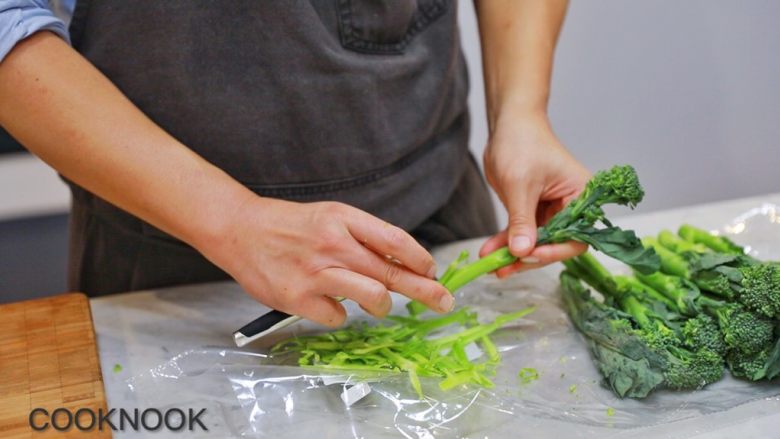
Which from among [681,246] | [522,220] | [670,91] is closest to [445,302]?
[522,220]

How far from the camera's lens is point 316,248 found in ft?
3.89

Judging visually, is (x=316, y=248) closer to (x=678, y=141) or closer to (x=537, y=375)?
(x=537, y=375)

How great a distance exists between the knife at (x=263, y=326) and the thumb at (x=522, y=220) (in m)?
0.31

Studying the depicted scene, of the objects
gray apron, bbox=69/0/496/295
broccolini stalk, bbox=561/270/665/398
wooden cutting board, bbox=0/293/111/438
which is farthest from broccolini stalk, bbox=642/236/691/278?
wooden cutting board, bbox=0/293/111/438

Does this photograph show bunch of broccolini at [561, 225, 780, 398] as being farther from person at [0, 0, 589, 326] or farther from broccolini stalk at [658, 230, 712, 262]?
person at [0, 0, 589, 326]

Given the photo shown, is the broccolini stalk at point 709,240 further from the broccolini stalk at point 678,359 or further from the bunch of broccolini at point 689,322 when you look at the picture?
the broccolini stalk at point 678,359

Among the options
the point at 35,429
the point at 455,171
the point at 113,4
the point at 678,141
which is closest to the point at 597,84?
the point at 678,141

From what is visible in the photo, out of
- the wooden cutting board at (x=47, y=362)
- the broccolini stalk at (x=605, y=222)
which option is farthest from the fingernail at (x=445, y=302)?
the wooden cutting board at (x=47, y=362)

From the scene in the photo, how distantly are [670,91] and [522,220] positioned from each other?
2.19m

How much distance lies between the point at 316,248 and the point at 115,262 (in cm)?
59

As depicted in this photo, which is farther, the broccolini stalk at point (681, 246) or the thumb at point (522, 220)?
the broccolini stalk at point (681, 246)

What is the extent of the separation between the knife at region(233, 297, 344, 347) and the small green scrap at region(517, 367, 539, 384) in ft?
1.00

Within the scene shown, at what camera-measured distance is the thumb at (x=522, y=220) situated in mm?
A: 1377

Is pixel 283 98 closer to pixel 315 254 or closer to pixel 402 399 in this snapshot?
pixel 315 254
